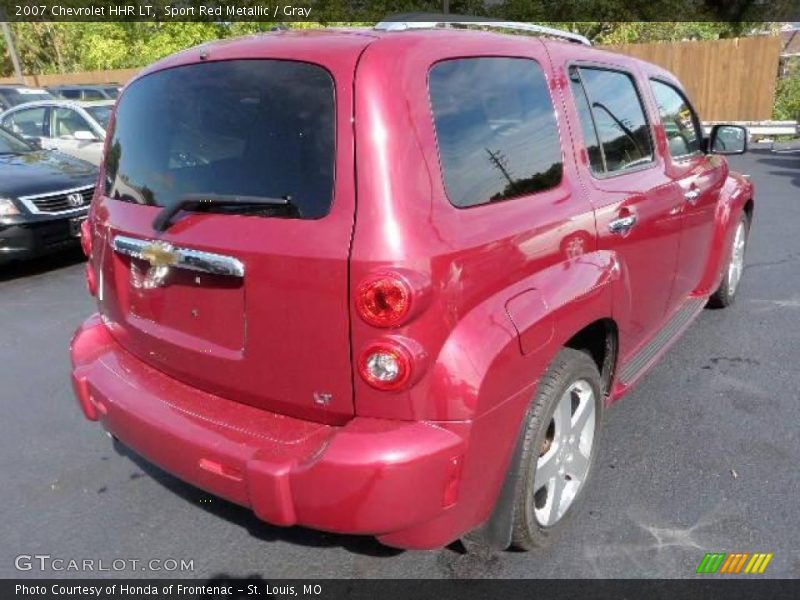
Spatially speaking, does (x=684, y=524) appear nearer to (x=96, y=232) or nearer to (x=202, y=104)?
(x=202, y=104)

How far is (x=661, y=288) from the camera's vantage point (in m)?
3.26

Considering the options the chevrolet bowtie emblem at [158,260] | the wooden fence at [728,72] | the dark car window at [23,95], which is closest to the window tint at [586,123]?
the chevrolet bowtie emblem at [158,260]

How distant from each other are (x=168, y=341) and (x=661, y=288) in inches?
92.8

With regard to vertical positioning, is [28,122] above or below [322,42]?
below

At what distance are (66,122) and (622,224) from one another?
10537 mm

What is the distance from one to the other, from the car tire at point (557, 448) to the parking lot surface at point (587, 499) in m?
0.13

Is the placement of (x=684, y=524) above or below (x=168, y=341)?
below

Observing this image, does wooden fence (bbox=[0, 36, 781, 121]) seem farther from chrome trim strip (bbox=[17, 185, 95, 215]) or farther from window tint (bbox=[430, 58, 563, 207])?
window tint (bbox=[430, 58, 563, 207])

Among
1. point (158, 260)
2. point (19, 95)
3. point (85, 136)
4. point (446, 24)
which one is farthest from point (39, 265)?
point (19, 95)

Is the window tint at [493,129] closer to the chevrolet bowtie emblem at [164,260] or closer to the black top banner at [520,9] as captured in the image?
the chevrolet bowtie emblem at [164,260]

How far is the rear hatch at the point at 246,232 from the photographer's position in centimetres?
191

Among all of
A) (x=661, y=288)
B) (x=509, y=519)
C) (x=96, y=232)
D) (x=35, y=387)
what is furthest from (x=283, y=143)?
(x=35, y=387)

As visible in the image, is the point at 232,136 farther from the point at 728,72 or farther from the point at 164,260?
the point at 728,72

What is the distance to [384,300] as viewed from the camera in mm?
1815
